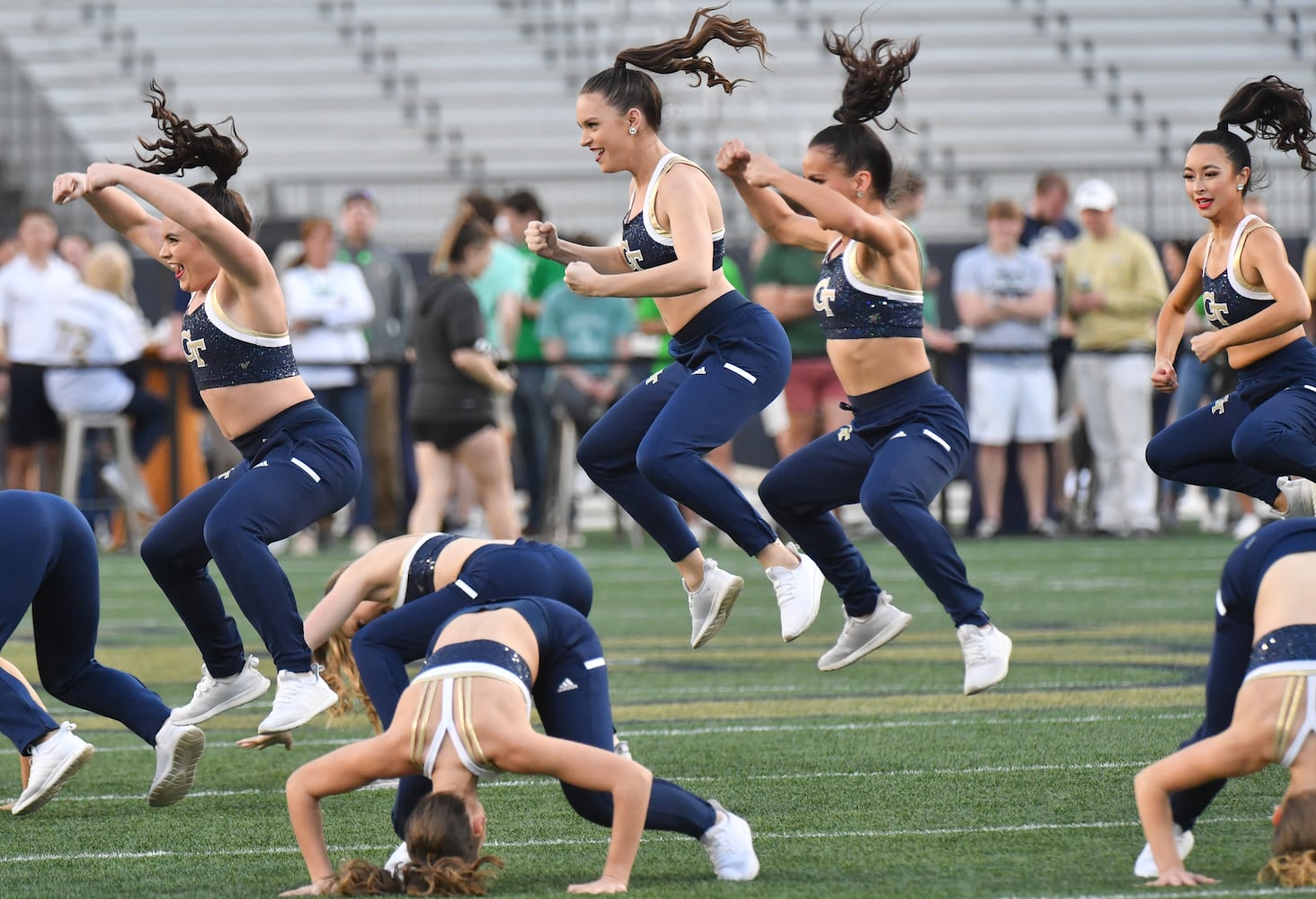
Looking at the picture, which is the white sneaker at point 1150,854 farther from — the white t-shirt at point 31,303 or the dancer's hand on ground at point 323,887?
the white t-shirt at point 31,303

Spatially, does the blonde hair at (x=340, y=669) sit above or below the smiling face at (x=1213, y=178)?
below

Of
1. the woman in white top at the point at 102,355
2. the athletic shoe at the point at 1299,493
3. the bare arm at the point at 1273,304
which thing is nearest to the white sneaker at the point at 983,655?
the bare arm at the point at 1273,304

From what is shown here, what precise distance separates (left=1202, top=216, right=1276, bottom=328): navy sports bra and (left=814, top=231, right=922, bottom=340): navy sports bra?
1043mm

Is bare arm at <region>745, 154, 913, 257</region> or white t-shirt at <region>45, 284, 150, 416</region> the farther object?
white t-shirt at <region>45, 284, 150, 416</region>

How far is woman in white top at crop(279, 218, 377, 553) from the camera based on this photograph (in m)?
12.9

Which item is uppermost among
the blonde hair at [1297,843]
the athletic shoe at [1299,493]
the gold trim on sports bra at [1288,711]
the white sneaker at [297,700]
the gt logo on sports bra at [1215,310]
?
the gt logo on sports bra at [1215,310]

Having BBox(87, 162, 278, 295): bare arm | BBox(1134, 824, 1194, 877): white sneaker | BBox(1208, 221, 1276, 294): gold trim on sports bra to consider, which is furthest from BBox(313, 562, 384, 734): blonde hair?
BBox(1208, 221, 1276, 294): gold trim on sports bra

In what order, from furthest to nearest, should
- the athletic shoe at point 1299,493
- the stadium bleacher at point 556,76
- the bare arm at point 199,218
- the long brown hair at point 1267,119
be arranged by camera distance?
the stadium bleacher at point 556,76 → the athletic shoe at point 1299,493 → the long brown hair at point 1267,119 → the bare arm at point 199,218

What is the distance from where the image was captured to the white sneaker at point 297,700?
5.38m

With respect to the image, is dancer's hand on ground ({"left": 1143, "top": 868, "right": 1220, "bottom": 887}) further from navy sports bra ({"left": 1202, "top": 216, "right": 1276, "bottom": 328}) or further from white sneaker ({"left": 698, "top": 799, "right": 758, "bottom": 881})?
navy sports bra ({"left": 1202, "top": 216, "right": 1276, "bottom": 328})

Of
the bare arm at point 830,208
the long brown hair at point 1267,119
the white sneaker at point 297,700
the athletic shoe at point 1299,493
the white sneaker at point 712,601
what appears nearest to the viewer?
the white sneaker at point 297,700

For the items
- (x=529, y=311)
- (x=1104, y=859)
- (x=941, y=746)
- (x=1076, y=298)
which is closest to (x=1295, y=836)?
(x=1104, y=859)

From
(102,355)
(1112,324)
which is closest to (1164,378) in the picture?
(1112,324)

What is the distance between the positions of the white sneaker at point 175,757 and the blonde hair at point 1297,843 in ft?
9.70
